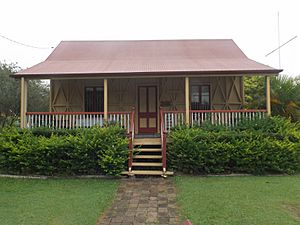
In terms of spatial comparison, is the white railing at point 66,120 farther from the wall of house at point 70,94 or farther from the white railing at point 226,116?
the white railing at point 226,116

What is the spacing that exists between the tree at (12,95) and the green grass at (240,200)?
13685 millimetres

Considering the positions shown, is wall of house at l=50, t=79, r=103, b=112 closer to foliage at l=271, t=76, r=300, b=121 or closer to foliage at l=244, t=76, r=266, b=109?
foliage at l=271, t=76, r=300, b=121

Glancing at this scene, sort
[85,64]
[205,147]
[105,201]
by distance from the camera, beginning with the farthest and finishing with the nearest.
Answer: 1. [85,64]
2. [205,147]
3. [105,201]

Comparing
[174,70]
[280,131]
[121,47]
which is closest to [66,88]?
[121,47]

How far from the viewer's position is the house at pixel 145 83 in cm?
1016

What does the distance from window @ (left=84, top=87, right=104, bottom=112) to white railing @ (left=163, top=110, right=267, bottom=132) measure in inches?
154

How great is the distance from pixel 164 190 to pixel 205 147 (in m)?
2.26

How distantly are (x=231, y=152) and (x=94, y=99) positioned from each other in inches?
283

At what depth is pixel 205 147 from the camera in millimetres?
8477

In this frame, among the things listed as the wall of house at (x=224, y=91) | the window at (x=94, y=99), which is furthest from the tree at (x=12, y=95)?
the wall of house at (x=224, y=91)

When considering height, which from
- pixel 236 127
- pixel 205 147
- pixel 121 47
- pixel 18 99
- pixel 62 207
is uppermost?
pixel 121 47

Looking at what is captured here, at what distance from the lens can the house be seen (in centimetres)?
1016

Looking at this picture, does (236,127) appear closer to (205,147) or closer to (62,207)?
(205,147)

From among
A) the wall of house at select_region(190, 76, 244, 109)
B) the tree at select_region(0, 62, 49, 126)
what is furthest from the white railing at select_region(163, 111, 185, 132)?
the tree at select_region(0, 62, 49, 126)
